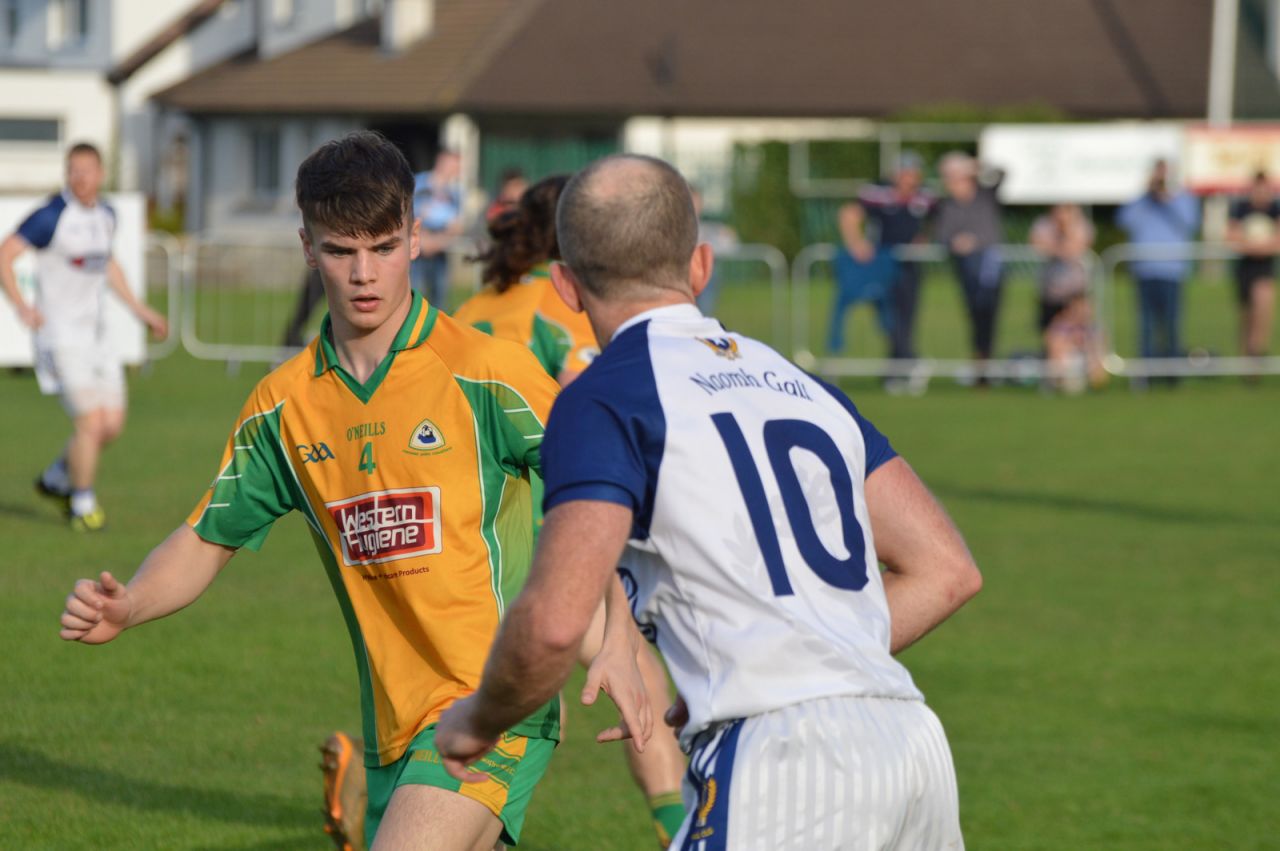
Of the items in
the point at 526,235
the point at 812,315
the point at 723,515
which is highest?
the point at 526,235

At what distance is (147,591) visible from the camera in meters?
4.33

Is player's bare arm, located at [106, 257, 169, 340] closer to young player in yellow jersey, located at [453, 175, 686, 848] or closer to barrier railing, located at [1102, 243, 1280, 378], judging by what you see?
young player in yellow jersey, located at [453, 175, 686, 848]

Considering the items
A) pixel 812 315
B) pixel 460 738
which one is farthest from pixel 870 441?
pixel 812 315

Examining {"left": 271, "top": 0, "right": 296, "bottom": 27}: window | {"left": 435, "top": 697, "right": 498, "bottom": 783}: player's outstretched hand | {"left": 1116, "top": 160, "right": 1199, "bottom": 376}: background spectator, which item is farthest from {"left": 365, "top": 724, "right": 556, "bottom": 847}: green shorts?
{"left": 271, "top": 0, "right": 296, "bottom": 27}: window

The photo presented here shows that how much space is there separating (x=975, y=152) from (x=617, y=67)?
860 cm

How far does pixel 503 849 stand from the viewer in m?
4.53

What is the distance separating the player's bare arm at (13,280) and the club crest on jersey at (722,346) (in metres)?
9.20

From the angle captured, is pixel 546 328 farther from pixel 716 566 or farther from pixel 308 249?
pixel 716 566

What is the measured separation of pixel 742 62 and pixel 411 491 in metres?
41.5

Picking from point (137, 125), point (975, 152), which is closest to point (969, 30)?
point (975, 152)

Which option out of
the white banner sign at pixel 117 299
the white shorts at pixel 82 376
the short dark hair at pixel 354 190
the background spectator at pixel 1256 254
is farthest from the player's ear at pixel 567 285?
the background spectator at pixel 1256 254

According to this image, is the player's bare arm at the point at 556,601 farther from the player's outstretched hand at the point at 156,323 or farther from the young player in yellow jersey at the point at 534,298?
the player's outstretched hand at the point at 156,323

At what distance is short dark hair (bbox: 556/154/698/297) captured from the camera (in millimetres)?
3309

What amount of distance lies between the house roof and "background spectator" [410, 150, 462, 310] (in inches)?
789
